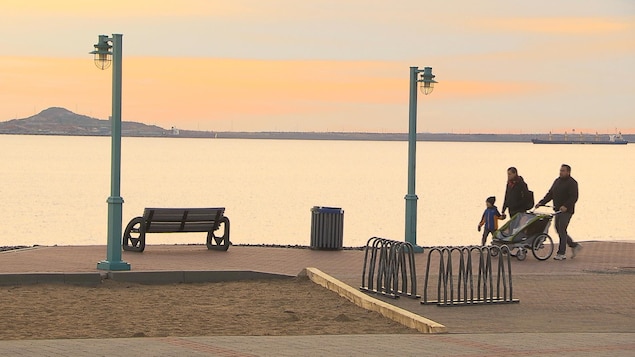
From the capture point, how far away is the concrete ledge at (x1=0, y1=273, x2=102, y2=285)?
1752cm

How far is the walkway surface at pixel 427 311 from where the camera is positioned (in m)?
11.9

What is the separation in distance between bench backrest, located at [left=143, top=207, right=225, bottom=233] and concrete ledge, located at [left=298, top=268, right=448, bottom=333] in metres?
4.35

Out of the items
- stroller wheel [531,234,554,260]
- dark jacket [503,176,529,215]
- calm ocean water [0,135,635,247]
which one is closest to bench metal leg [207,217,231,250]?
dark jacket [503,176,529,215]

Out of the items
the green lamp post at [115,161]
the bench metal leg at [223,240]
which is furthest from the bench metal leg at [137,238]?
the green lamp post at [115,161]

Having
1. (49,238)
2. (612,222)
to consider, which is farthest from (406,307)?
(612,222)

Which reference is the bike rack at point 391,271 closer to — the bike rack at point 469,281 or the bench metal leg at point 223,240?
the bike rack at point 469,281

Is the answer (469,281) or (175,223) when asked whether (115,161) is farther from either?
(469,281)

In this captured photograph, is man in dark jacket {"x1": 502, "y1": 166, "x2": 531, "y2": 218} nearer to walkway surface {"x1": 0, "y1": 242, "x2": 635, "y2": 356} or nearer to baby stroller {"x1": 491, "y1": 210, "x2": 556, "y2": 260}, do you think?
baby stroller {"x1": 491, "y1": 210, "x2": 556, "y2": 260}

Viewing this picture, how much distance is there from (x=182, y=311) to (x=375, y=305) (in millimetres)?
2287

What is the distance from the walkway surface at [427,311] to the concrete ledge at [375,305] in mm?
299

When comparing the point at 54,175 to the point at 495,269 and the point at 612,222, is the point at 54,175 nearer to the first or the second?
the point at 612,222

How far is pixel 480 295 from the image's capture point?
16.7 meters

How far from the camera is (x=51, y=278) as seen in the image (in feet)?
58.3

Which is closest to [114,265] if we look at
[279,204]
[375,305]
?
[375,305]
